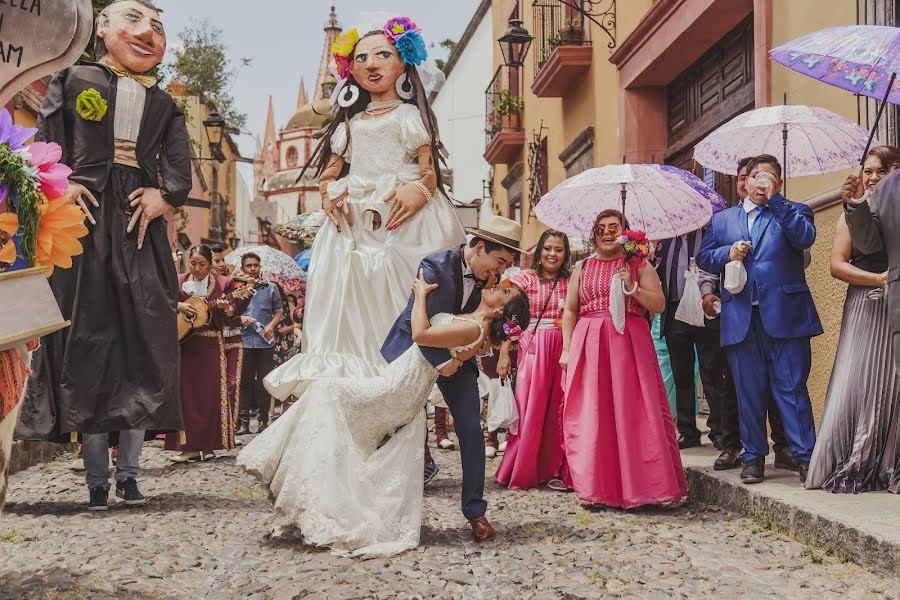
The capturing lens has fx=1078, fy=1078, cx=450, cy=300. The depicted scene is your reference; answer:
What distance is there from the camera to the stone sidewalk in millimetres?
4027

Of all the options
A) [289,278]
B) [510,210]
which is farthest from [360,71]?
[510,210]

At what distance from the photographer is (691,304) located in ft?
22.0

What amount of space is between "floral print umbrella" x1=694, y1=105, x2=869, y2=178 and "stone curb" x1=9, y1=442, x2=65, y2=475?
4.76m

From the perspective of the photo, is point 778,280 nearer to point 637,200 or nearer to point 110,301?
point 637,200

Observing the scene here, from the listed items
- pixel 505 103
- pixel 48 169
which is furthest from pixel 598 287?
pixel 505 103

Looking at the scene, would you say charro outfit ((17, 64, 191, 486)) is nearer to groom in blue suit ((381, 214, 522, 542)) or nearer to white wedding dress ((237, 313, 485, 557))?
white wedding dress ((237, 313, 485, 557))

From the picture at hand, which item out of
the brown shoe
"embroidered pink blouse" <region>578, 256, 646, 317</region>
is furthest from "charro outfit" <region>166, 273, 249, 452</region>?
the brown shoe

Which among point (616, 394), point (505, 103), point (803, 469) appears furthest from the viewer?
point (505, 103)

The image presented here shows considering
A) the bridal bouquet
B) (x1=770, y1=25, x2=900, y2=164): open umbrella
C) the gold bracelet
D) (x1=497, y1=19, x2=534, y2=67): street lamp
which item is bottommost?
the bridal bouquet

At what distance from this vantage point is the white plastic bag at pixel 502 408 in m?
6.81

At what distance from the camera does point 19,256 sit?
2.98m

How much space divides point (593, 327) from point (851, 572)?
7.14 ft

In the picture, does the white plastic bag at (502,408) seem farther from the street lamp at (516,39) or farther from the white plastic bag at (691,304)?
the street lamp at (516,39)

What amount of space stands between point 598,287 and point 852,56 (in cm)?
187
